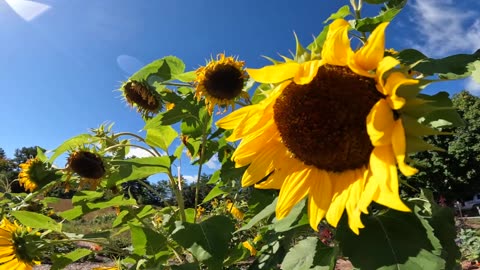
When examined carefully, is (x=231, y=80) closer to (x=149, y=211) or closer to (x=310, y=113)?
(x=149, y=211)

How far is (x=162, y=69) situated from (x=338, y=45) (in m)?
1.23

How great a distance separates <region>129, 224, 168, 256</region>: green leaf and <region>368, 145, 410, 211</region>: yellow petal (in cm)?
118

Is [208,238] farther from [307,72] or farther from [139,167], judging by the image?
[307,72]

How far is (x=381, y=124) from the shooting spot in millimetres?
885

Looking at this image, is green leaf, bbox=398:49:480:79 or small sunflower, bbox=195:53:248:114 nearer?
green leaf, bbox=398:49:480:79

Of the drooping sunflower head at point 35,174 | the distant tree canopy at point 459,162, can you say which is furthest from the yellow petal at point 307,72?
the distant tree canopy at point 459,162

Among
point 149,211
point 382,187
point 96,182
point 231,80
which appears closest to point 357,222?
point 382,187

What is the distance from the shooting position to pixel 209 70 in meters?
2.21

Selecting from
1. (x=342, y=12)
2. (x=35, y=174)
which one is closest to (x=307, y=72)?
(x=342, y=12)

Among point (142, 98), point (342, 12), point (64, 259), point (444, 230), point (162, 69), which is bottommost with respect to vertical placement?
point (444, 230)

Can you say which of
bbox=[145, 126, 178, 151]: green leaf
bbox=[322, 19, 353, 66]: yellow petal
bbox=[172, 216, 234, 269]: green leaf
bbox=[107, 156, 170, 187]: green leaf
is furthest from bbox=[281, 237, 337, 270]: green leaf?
bbox=[145, 126, 178, 151]: green leaf

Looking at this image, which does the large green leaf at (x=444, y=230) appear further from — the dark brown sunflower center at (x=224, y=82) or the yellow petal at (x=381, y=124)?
the dark brown sunflower center at (x=224, y=82)

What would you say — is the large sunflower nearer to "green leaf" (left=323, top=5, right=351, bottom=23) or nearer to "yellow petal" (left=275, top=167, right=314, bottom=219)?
"yellow petal" (left=275, top=167, right=314, bottom=219)

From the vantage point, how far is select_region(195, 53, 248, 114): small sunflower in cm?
212
